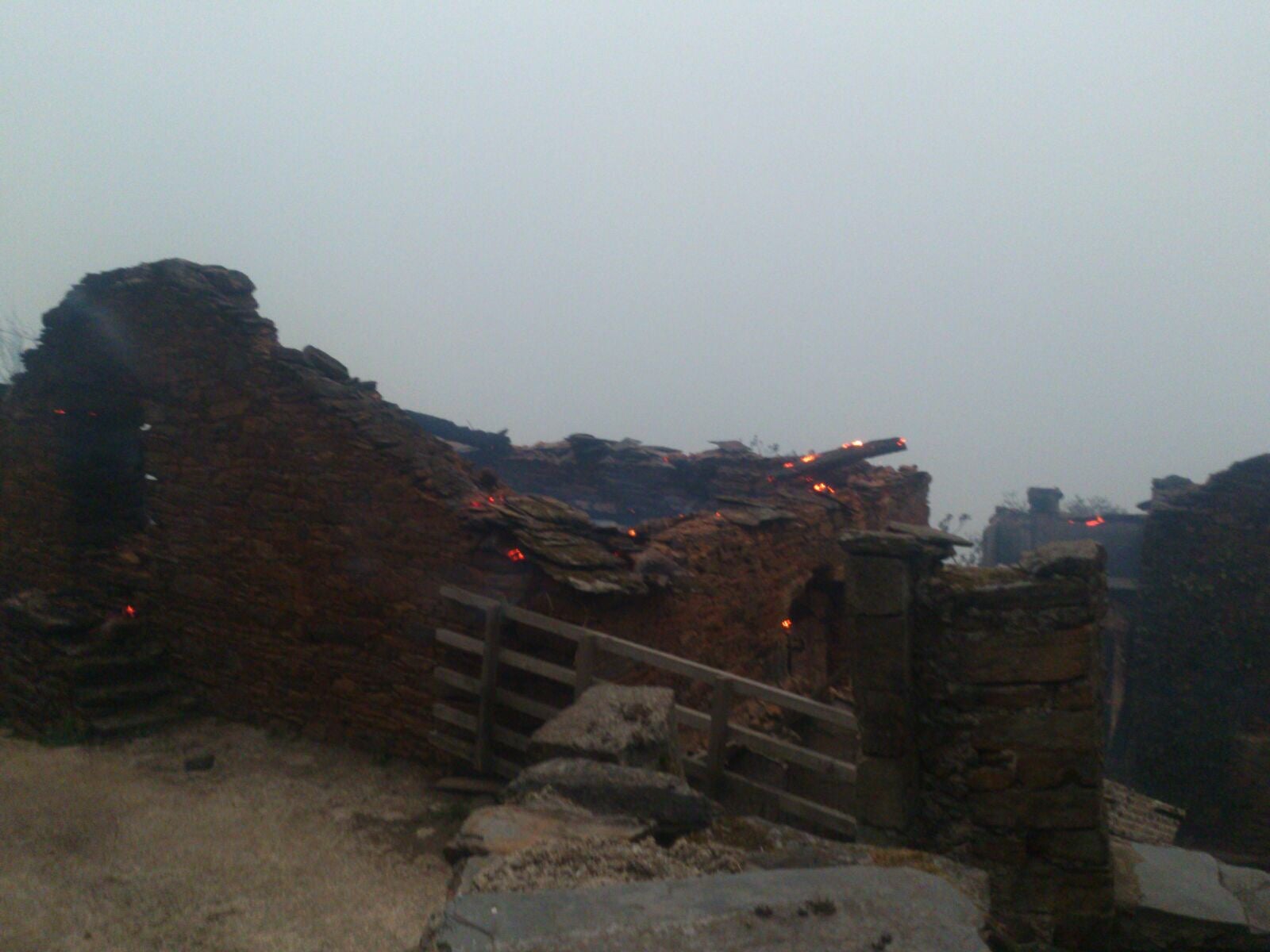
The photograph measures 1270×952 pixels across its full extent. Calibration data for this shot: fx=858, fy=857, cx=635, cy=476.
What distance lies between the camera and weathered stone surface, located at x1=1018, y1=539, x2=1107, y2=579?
12.1ft

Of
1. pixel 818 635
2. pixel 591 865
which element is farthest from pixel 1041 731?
pixel 818 635

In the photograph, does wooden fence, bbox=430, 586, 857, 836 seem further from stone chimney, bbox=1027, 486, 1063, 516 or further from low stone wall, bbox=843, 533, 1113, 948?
stone chimney, bbox=1027, 486, 1063, 516

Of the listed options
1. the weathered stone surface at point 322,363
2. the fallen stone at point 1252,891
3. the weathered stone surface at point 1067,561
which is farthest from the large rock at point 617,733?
the weathered stone surface at point 322,363

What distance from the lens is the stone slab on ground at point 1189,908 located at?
12.2 feet

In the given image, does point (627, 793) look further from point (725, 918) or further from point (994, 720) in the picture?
point (994, 720)

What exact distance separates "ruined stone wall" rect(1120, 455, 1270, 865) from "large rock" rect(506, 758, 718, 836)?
12579 mm

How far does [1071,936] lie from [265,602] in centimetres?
730

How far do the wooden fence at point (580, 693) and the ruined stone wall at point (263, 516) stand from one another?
0.44 metres

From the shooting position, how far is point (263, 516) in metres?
8.43

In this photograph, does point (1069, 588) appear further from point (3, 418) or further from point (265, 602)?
point (3, 418)

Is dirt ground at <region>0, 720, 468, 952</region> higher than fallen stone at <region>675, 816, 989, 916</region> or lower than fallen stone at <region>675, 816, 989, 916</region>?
lower

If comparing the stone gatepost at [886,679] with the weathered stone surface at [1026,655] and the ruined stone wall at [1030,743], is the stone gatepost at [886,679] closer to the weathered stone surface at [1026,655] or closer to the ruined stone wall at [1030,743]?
the ruined stone wall at [1030,743]

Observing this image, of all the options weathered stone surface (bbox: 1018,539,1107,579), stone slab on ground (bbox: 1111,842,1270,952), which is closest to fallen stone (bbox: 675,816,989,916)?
weathered stone surface (bbox: 1018,539,1107,579)

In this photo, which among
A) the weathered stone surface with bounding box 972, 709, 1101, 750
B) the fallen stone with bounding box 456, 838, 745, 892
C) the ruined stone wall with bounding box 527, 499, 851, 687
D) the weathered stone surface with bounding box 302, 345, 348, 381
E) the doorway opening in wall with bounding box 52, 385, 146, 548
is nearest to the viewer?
the fallen stone with bounding box 456, 838, 745, 892
